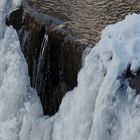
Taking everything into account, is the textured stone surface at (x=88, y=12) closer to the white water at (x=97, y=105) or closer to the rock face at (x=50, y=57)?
the rock face at (x=50, y=57)

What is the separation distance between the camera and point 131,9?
20.3 ft

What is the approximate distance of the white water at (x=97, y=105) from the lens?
4527 mm

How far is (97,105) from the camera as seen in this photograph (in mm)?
4633

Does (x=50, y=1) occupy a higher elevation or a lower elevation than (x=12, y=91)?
higher

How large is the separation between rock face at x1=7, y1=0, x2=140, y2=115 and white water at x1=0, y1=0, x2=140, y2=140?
0.26m

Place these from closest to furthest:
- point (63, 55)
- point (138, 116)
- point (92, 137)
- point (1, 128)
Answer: point (138, 116)
point (92, 137)
point (63, 55)
point (1, 128)

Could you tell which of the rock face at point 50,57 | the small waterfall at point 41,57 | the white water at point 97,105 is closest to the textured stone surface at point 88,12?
the rock face at point 50,57

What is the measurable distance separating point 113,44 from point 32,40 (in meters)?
1.71

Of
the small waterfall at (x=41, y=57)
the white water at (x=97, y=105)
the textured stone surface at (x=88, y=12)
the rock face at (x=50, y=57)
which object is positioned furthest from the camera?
the small waterfall at (x=41, y=57)

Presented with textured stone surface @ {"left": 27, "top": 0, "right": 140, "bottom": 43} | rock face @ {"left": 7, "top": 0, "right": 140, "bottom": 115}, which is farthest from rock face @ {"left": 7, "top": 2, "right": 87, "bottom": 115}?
textured stone surface @ {"left": 27, "top": 0, "right": 140, "bottom": 43}

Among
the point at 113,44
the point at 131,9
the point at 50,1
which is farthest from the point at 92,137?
the point at 50,1

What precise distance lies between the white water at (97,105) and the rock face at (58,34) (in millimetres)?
260

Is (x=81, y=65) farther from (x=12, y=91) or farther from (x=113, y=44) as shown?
(x=12, y=91)

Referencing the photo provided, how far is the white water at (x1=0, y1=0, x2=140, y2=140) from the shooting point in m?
4.53
